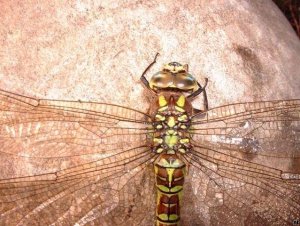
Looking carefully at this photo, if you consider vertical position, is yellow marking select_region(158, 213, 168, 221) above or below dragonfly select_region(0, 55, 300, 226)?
below

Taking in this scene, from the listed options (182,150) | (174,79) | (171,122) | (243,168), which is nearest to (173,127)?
(171,122)

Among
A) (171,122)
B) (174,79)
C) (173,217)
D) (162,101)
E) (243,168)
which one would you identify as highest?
(174,79)

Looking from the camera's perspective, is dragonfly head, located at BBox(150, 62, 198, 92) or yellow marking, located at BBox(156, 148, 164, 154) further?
yellow marking, located at BBox(156, 148, 164, 154)

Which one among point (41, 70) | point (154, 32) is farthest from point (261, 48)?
point (41, 70)

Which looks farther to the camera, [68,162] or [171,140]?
[171,140]

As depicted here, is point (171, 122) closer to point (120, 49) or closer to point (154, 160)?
point (154, 160)

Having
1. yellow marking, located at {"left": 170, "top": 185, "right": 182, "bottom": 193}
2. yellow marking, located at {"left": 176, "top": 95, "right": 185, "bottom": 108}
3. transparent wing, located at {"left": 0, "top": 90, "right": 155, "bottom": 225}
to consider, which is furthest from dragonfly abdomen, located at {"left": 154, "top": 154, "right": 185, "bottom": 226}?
yellow marking, located at {"left": 176, "top": 95, "right": 185, "bottom": 108}

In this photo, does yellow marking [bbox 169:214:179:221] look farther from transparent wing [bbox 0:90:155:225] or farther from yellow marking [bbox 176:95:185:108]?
yellow marking [bbox 176:95:185:108]
